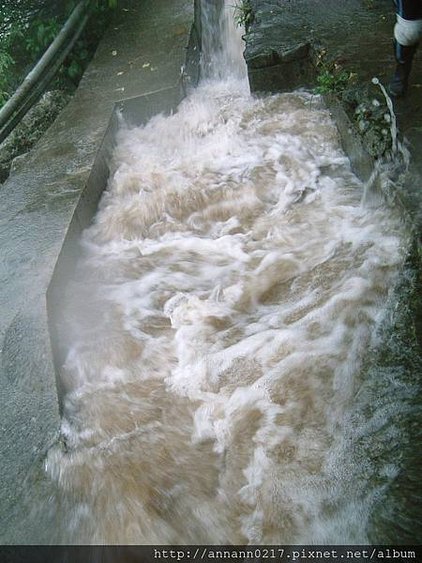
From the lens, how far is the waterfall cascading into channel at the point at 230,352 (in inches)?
100

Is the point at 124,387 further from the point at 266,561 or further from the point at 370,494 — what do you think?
the point at 370,494

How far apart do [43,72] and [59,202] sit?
2614 mm

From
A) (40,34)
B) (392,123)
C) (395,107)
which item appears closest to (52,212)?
(392,123)

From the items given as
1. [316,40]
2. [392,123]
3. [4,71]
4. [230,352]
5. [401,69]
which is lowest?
[230,352]

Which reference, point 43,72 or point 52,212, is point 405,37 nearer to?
point 52,212

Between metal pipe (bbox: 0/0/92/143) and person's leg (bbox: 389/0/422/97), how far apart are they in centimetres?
412

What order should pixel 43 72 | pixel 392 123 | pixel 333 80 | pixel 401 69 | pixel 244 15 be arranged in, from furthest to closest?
pixel 244 15 → pixel 43 72 → pixel 333 80 → pixel 401 69 → pixel 392 123

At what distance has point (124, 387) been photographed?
3.29 meters

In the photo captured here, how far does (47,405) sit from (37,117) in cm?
479

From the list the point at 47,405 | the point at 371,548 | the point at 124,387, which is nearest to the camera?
the point at 371,548

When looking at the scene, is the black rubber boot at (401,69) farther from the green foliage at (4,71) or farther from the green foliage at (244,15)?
the green foliage at (4,71)

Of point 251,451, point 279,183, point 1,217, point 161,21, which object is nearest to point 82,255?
point 1,217

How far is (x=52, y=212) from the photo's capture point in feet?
14.9

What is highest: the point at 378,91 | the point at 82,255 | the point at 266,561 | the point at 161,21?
the point at 161,21
